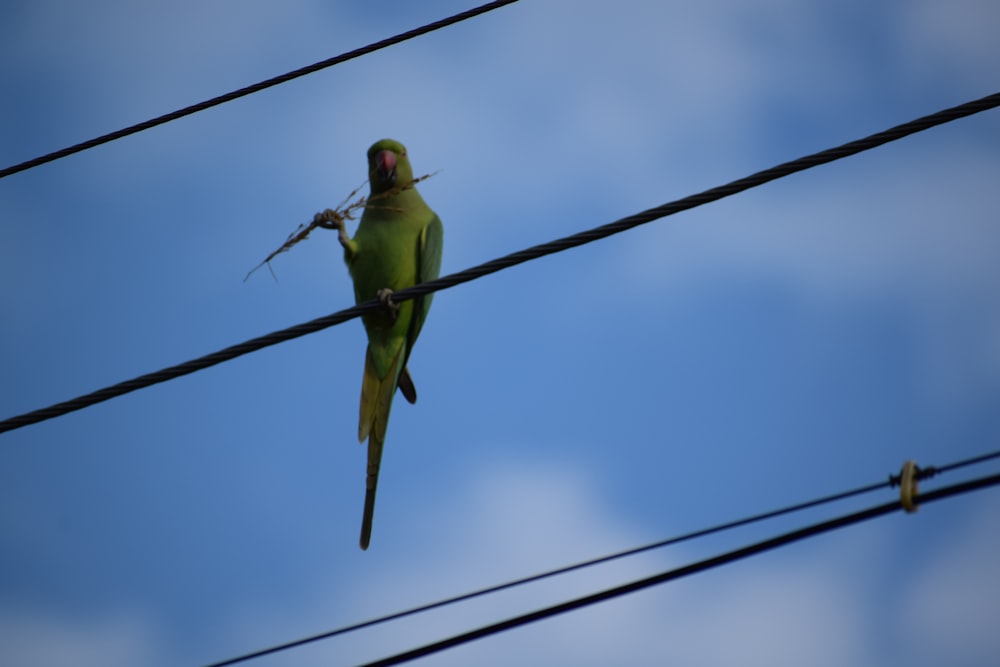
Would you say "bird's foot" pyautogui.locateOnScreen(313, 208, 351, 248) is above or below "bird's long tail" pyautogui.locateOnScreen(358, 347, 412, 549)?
above

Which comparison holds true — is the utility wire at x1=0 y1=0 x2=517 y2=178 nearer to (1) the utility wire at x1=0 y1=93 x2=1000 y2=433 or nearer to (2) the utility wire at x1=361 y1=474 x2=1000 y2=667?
(1) the utility wire at x1=0 y1=93 x2=1000 y2=433

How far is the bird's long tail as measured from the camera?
5.06 m

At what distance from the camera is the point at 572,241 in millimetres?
3123

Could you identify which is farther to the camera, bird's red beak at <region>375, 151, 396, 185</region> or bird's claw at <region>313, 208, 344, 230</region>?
bird's red beak at <region>375, 151, 396, 185</region>

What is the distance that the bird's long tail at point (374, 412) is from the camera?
5.06 metres

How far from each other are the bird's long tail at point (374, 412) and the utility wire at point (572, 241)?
6.13 ft

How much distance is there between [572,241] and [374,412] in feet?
8.43

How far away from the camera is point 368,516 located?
16.1ft

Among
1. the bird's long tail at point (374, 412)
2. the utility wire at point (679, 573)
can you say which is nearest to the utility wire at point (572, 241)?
the utility wire at point (679, 573)

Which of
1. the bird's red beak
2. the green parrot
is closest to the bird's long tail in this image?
the green parrot

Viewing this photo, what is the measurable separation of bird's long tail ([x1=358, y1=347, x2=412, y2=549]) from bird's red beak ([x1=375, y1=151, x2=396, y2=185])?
91 cm

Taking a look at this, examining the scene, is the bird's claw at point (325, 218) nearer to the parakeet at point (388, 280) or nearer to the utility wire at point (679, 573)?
the parakeet at point (388, 280)

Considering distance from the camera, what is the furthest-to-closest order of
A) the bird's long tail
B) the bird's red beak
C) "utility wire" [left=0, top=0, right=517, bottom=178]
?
the bird's red beak → the bird's long tail → "utility wire" [left=0, top=0, right=517, bottom=178]

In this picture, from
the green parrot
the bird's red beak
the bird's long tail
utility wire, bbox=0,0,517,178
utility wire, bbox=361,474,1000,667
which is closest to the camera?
utility wire, bbox=361,474,1000,667
